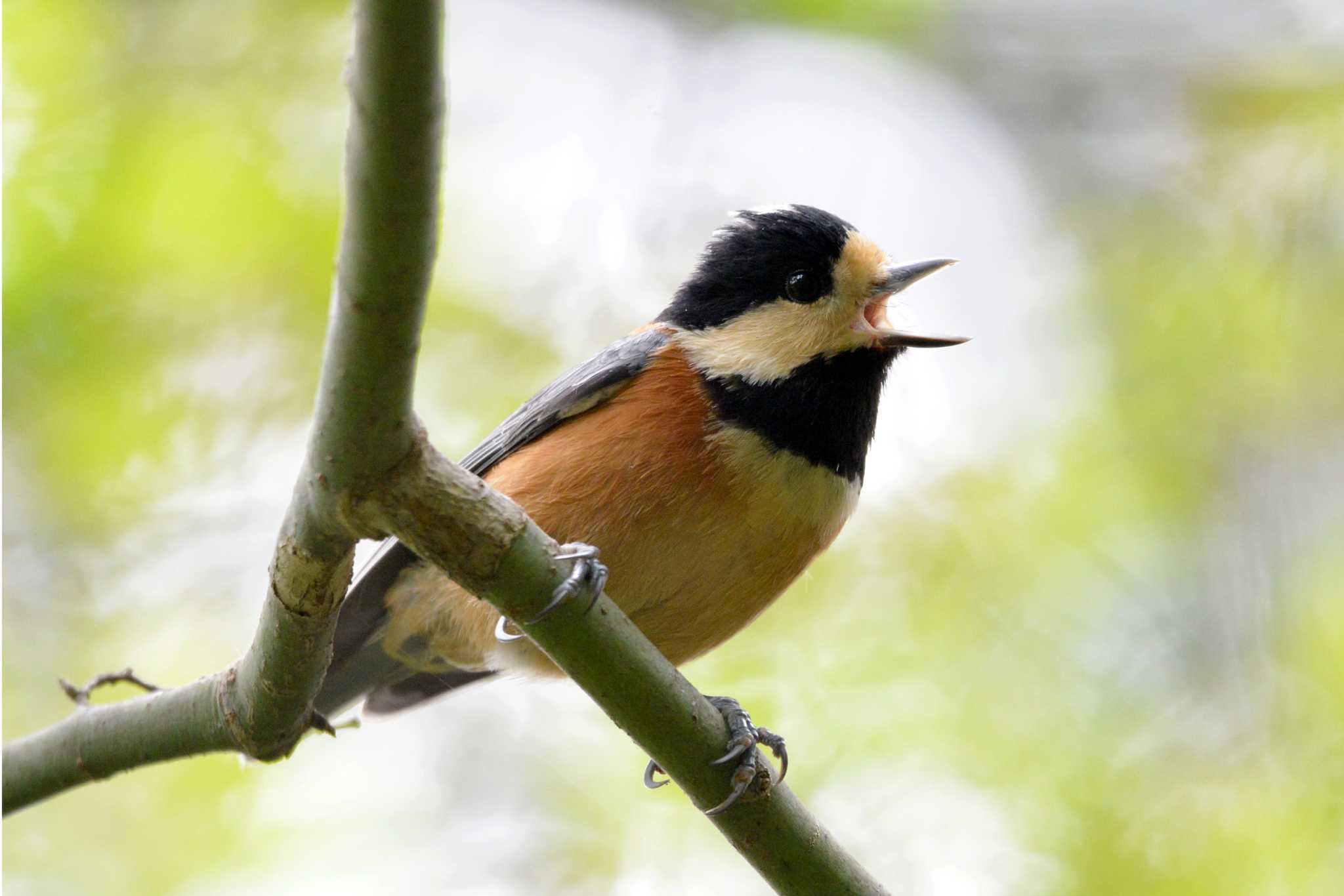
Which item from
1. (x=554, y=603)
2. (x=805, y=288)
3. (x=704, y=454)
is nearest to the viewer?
(x=554, y=603)

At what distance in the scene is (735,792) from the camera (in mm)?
3287

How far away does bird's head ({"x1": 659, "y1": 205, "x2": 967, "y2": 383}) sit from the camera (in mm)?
4293

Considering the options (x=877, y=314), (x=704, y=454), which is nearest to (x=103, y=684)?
(x=704, y=454)

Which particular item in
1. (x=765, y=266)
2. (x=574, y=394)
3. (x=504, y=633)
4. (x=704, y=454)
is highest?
(x=765, y=266)

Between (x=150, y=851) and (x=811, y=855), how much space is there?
434 centimetres

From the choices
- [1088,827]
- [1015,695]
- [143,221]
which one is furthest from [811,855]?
[143,221]

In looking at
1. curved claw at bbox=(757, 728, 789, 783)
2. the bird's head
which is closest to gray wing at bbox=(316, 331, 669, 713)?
the bird's head

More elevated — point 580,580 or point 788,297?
point 788,297

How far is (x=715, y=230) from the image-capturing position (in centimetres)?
489

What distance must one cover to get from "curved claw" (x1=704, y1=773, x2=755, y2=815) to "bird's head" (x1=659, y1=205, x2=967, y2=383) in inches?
56.2

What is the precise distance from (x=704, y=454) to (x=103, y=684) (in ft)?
6.92

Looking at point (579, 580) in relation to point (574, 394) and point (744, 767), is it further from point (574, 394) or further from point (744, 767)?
point (574, 394)

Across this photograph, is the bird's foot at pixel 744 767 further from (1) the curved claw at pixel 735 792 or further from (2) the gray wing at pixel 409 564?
(2) the gray wing at pixel 409 564

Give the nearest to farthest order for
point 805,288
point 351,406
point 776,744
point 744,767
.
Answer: point 351,406 < point 744,767 < point 776,744 < point 805,288
